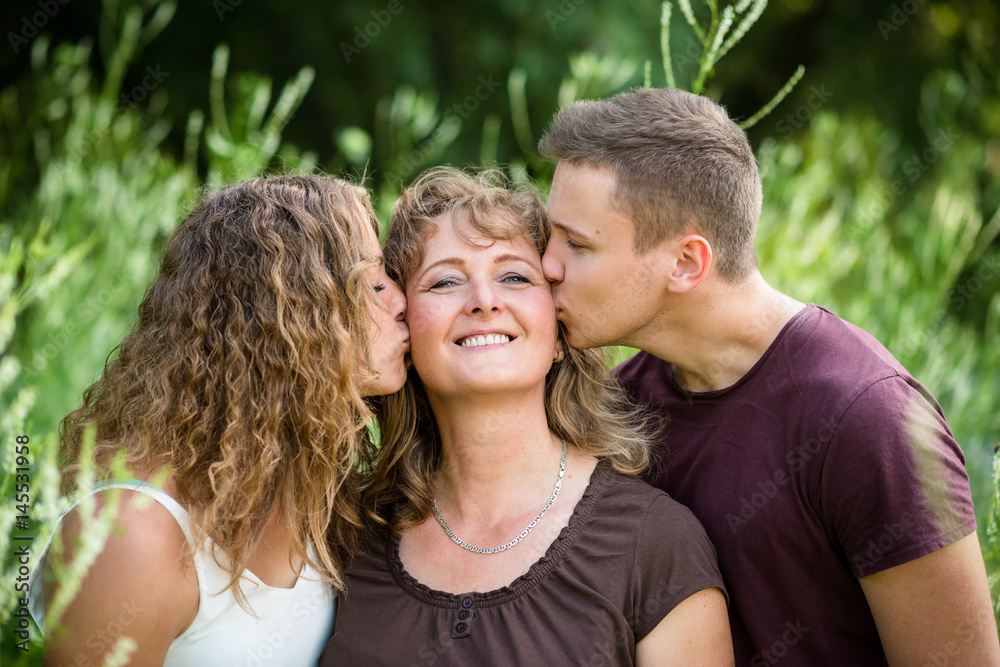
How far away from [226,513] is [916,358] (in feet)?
9.27

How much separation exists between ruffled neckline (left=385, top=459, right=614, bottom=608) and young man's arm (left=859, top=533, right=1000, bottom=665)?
730mm

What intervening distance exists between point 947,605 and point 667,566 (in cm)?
64

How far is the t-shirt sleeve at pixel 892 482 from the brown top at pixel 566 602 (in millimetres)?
362

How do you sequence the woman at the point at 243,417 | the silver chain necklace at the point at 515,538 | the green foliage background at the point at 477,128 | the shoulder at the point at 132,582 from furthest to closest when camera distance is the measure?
1. the green foliage background at the point at 477,128
2. the silver chain necklace at the point at 515,538
3. the woman at the point at 243,417
4. the shoulder at the point at 132,582

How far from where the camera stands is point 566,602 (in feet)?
7.04

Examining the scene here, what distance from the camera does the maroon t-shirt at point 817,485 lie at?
197 cm

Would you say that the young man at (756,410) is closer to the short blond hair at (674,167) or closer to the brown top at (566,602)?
the short blond hair at (674,167)

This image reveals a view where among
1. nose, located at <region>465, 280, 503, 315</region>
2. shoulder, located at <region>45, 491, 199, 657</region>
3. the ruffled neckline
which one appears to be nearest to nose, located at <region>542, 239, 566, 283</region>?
nose, located at <region>465, 280, 503, 315</region>

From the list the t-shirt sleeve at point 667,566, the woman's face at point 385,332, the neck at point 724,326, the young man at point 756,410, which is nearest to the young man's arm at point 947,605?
the young man at point 756,410

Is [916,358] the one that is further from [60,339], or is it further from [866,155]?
[60,339]

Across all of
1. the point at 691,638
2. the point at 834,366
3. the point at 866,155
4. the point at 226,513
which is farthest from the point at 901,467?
the point at 866,155

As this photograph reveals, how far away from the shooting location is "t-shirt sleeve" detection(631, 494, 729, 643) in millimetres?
2102

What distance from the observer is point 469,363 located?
2.34 metres

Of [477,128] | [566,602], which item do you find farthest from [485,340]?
[477,128]
